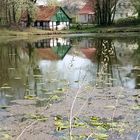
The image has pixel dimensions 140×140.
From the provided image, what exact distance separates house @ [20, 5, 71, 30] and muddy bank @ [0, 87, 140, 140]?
223 ft

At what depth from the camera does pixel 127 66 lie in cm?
2347

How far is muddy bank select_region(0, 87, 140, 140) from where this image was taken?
9734 mm

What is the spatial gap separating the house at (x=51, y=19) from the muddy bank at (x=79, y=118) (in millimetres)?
68013

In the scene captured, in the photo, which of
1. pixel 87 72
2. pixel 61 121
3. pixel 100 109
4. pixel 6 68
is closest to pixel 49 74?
pixel 87 72

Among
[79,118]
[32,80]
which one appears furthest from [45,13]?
[79,118]

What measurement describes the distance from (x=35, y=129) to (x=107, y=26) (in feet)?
214

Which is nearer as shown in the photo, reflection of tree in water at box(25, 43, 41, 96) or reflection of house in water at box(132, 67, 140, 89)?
reflection of tree in water at box(25, 43, 41, 96)

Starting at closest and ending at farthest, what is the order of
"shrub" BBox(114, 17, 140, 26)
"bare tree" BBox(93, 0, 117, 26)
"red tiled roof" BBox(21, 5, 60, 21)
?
"bare tree" BBox(93, 0, 117, 26) < "shrub" BBox(114, 17, 140, 26) < "red tiled roof" BBox(21, 5, 60, 21)

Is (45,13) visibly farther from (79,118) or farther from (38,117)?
(79,118)

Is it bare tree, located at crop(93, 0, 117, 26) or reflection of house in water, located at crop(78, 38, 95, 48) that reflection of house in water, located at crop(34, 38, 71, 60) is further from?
bare tree, located at crop(93, 0, 117, 26)

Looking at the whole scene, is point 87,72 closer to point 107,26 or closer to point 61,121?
point 61,121

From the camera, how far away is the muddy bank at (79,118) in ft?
31.9

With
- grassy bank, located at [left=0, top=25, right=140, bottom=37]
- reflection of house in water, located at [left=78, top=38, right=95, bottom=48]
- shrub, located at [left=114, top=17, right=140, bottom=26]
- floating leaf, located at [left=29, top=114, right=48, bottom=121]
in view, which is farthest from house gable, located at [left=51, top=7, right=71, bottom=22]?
floating leaf, located at [left=29, top=114, right=48, bottom=121]

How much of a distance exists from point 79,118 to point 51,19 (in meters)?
72.0
